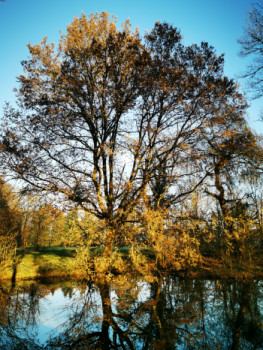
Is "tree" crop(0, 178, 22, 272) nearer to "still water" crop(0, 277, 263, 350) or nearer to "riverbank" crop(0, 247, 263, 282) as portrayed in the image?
"riverbank" crop(0, 247, 263, 282)

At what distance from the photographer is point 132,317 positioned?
A: 6406 millimetres

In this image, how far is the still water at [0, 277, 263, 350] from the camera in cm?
491

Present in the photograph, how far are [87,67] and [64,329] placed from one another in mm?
11391

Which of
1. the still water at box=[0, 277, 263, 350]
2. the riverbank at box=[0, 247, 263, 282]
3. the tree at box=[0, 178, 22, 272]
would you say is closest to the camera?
the still water at box=[0, 277, 263, 350]

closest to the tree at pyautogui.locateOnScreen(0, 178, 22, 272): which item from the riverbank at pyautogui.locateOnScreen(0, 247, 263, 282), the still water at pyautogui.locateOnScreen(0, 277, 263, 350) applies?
the riverbank at pyautogui.locateOnScreen(0, 247, 263, 282)

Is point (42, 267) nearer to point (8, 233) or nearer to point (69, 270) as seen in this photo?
point (69, 270)

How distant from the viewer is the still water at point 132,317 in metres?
4.91

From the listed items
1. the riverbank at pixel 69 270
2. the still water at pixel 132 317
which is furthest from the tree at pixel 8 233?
the still water at pixel 132 317

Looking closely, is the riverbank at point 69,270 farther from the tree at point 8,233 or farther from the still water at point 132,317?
the still water at point 132,317

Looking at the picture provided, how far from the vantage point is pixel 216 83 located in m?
12.0

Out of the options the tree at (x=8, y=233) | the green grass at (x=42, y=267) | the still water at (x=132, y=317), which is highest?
the tree at (x=8, y=233)

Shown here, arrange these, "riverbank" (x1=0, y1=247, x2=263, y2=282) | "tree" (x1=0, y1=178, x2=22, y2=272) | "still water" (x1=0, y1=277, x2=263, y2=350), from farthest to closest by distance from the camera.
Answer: "riverbank" (x1=0, y1=247, x2=263, y2=282), "tree" (x1=0, y1=178, x2=22, y2=272), "still water" (x1=0, y1=277, x2=263, y2=350)

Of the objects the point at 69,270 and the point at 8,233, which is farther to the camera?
the point at 69,270

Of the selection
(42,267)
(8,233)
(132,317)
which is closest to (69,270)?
(42,267)
